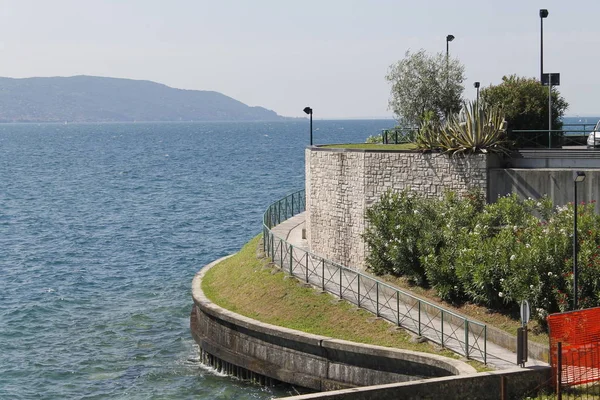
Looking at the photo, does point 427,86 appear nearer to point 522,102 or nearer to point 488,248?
point 522,102

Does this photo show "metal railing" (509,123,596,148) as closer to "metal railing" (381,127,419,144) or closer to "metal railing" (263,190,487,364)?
"metal railing" (381,127,419,144)

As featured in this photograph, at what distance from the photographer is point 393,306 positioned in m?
26.9

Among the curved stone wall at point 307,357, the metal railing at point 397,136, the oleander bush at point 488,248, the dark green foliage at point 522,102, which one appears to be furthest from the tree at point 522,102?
the curved stone wall at point 307,357

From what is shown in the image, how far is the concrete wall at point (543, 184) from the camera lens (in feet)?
91.2

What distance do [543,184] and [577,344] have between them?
8545mm

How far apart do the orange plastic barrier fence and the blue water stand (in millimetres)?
7996

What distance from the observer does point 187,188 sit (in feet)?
278

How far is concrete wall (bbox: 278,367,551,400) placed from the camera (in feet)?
64.6

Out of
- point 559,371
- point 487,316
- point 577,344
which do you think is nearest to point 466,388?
point 559,371

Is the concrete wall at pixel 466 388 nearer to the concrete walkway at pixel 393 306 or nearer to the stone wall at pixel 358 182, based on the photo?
the concrete walkway at pixel 393 306

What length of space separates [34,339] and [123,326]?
2.85m

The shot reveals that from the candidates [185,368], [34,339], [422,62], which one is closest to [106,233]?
[422,62]

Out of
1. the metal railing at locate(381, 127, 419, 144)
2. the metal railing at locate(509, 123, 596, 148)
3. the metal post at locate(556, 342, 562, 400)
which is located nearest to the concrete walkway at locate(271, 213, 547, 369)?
the metal post at locate(556, 342, 562, 400)

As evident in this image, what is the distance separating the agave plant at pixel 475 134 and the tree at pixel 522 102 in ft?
25.0
